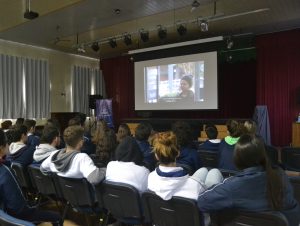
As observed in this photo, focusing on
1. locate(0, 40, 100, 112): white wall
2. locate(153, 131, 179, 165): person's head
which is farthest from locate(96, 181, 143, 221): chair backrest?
locate(0, 40, 100, 112): white wall

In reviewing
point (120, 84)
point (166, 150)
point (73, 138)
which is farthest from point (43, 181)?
point (120, 84)

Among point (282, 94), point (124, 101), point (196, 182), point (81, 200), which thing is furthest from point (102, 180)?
point (124, 101)

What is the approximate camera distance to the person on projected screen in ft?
28.1

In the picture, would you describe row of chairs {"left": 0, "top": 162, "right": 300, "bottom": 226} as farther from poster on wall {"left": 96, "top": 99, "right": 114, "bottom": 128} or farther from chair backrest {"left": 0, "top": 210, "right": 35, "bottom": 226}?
poster on wall {"left": 96, "top": 99, "right": 114, "bottom": 128}

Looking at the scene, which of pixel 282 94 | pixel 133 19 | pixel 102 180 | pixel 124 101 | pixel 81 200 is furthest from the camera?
pixel 124 101

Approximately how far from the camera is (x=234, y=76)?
9094 millimetres

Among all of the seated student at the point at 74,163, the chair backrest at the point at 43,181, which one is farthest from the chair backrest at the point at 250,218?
the chair backrest at the point at 43,181

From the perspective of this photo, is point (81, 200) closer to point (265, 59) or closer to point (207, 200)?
point (207, 200)

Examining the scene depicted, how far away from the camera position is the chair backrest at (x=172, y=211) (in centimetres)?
179

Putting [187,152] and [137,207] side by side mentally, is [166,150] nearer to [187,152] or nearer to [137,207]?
[137,207]

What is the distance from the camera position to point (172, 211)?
6.19ft

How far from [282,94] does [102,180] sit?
7.15m

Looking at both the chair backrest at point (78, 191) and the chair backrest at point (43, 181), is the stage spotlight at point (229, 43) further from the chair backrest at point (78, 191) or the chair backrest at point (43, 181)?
the chair backrest at point (78, 191)

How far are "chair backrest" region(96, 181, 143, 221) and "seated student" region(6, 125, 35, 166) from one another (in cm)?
131
